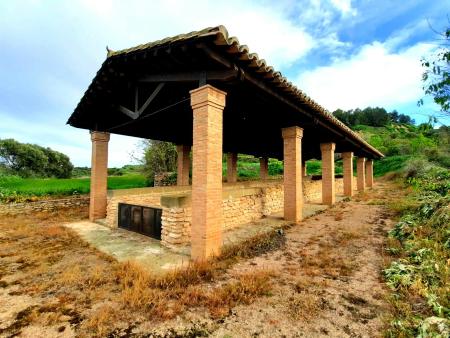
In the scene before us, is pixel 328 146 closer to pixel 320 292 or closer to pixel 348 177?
pixel 348 177

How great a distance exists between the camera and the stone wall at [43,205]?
33.0ft

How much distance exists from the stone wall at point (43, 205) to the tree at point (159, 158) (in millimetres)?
6478

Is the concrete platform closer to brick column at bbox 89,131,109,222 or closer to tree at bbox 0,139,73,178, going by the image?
brick column at bbox 89,131,109,222

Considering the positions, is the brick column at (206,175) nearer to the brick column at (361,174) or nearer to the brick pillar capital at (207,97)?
the brick pillar capital at (207,97)

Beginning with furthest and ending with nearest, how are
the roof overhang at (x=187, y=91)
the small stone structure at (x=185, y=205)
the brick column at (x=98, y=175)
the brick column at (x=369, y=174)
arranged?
the brick column at (x=369, y=174), the brick column at (x=98, y=175), the small stone structure at (x=185, y=205), the roof overhang at (x=187, y=91)

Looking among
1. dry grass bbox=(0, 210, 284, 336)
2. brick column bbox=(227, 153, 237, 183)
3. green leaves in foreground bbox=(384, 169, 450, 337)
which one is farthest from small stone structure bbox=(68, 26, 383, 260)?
brick column bbox=(227, 153, 237, 183)

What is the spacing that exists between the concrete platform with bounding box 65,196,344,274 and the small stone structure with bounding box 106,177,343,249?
28cm

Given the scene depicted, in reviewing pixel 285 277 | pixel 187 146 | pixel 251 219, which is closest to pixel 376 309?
pixel 285 277

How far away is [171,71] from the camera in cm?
549

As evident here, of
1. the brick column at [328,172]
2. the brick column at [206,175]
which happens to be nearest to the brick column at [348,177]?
the brick column at [328,172]

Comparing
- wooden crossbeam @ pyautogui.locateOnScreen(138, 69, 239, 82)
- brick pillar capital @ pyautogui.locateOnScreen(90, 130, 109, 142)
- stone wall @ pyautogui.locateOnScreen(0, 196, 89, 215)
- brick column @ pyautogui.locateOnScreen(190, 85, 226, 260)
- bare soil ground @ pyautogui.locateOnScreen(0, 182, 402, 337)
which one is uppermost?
wooden crossbeam @ pyautogui.locateOnScreen(138, 69, 239, 82)

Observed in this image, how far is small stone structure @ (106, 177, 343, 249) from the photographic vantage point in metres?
5.70

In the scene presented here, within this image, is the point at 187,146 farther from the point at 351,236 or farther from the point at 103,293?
the point at 103,293

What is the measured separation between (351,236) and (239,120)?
17.5 ft
